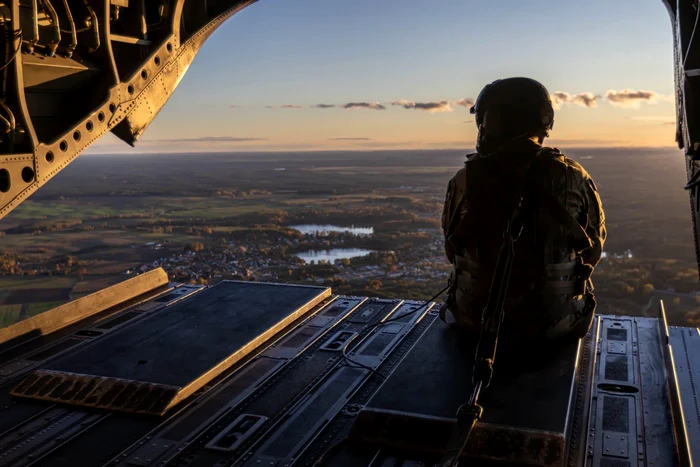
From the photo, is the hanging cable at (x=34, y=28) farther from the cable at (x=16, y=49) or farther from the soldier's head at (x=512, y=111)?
the soldier's head at (x=512, y=111)

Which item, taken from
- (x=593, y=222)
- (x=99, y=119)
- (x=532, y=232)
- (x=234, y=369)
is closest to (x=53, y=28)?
(x=99, y=119)

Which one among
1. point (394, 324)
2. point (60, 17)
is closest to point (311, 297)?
point (394, 324)

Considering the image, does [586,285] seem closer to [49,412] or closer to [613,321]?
[613,321]

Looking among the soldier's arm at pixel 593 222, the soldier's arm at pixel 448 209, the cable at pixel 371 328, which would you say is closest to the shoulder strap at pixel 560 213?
the soldier's arm at pixel 593 222

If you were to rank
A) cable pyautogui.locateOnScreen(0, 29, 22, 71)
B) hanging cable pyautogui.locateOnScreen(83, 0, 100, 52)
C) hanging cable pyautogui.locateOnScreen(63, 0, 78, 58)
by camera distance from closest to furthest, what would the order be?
1. cable pyautogui.locateOnScreen(0, 29, 22, 71)
2. hanging cable pyautogui.locateOnScreen(63, 0, 78, 58)
3. hanging cable pyautogui.locateOnScreen(83, 0, 100, 52)

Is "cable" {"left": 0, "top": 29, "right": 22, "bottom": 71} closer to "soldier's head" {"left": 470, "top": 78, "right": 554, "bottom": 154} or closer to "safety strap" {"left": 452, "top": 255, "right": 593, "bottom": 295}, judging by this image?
"soldier's head" {"left": 470, "top": 78, "right": 554, "bottom": 154}

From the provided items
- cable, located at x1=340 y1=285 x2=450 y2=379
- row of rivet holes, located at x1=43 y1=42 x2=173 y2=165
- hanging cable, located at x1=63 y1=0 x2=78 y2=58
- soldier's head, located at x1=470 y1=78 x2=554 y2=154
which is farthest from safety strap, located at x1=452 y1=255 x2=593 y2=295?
hanging cable, located at x1=63 y1=0 x2=78 y2=58
